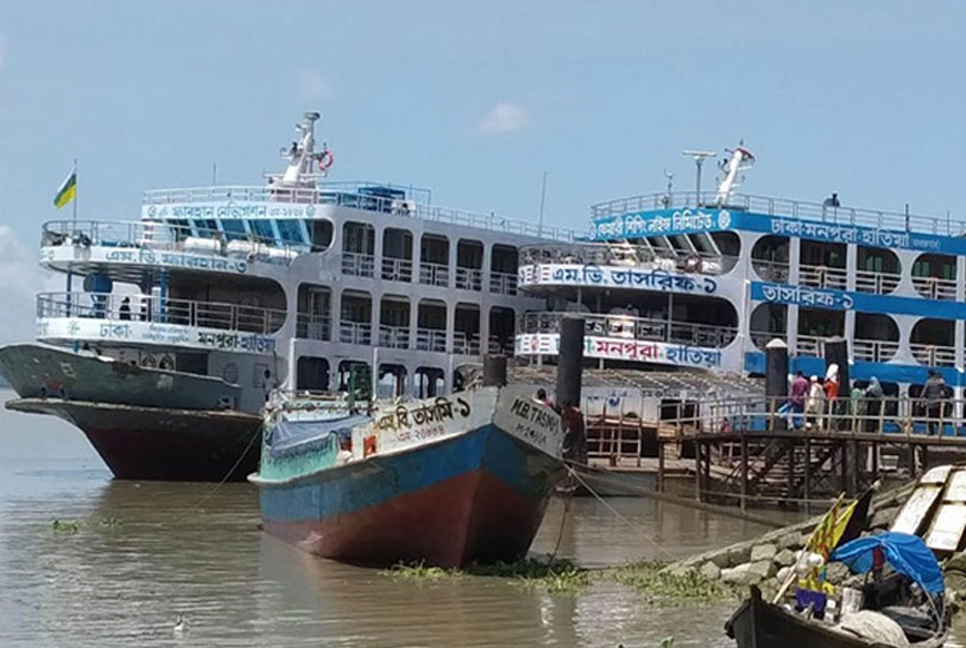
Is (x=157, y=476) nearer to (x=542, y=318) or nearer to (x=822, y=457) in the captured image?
(x=542, y=318)

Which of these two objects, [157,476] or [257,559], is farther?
[157,476]

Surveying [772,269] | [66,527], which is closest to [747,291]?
[772,269]

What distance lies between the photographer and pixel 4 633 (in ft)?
46.4

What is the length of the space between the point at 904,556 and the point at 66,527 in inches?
584

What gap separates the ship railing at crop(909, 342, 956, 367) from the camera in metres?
41.9

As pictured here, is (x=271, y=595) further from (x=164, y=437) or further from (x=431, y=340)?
(x=431, y=340)

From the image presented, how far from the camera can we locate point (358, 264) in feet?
121

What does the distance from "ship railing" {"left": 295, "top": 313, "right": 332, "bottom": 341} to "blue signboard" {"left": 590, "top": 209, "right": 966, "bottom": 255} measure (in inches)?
411

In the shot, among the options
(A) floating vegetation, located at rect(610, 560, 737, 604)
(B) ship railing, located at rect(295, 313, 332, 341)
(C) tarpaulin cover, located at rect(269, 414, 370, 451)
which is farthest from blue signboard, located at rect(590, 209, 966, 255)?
(A) floating vegetation, located at rect(610, 560, 737, 604)

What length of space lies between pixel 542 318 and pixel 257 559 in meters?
20.2

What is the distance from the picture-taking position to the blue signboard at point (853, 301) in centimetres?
4006

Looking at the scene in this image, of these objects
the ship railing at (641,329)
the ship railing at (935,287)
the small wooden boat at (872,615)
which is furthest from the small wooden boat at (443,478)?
the ship railing at (935,287)

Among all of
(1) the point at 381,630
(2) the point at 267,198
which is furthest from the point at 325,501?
(2) the point at 267,198

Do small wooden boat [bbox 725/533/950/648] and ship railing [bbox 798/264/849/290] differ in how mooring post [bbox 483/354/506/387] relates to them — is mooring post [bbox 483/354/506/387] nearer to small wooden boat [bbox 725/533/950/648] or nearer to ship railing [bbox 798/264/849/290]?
ship railing [bbox 798/264/849/290]
